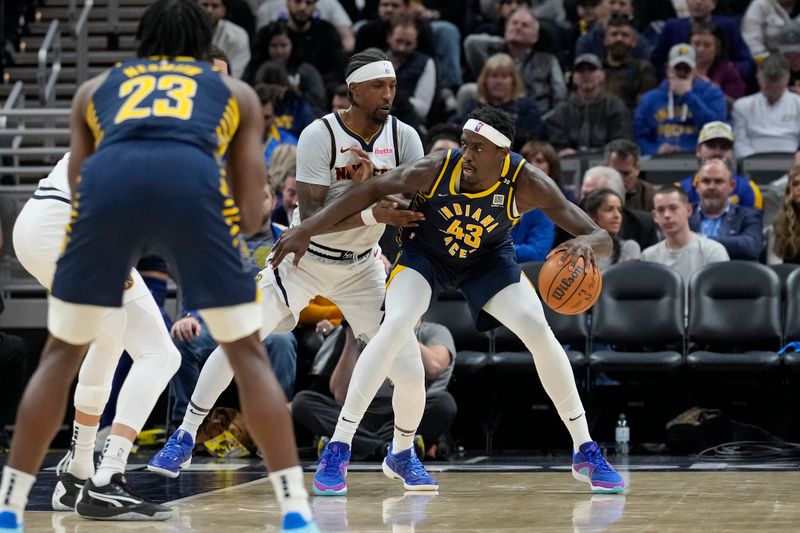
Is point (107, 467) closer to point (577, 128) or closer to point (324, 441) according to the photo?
point (324, 441)

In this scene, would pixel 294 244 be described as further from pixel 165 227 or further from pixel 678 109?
pixel 678 109

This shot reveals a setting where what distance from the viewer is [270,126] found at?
1049 cm

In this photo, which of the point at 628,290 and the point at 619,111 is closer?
the point at 628,290

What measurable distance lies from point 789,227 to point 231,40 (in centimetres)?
601

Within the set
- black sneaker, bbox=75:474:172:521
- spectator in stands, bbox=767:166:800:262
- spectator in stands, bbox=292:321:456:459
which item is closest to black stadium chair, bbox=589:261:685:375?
spectator in stands, bbox=767:166:800:262

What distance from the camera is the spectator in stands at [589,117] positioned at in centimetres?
1095

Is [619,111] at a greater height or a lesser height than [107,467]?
greater

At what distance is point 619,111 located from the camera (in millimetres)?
10922

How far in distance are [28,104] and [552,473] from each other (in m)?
7.97

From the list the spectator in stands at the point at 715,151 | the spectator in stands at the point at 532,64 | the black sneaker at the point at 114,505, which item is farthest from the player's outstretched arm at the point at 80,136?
the spectator in stands at the point at 532,64

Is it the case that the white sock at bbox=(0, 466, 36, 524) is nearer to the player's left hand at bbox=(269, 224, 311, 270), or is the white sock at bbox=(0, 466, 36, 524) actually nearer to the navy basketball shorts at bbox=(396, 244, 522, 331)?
the player's left hand at bbox=(269, 224, 311, 270)

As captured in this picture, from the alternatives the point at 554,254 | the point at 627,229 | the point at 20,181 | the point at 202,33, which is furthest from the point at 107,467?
the point at 20,181

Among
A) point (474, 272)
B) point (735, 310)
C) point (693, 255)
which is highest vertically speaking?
point (474, 272)

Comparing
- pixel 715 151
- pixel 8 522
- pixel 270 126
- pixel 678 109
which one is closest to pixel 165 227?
pixel 8 522
